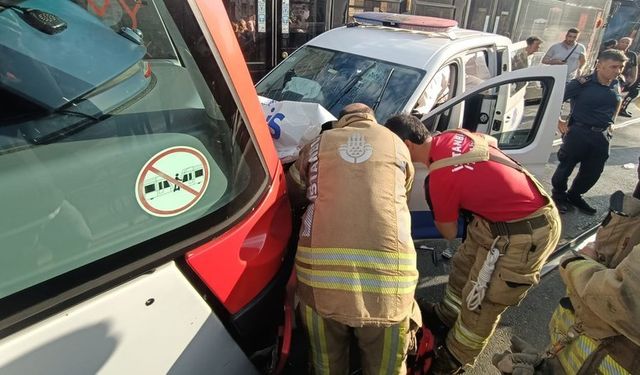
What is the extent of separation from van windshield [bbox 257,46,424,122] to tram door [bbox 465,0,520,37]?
17.9ft

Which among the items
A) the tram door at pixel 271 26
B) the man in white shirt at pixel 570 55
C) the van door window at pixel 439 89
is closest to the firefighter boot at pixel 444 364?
the van door window at pixel 439 89

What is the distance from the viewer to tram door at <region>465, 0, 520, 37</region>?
7.80m

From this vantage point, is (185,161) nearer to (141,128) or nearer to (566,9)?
(141,128)

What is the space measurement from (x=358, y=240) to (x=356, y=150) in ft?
1.13

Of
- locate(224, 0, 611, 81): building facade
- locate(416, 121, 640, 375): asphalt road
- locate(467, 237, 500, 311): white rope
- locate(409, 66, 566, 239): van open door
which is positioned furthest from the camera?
locate(224, 0, 611, 81): building facade

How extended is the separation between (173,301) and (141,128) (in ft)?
1.55

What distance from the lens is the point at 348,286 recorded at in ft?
4.75

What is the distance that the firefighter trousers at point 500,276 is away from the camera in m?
2.15

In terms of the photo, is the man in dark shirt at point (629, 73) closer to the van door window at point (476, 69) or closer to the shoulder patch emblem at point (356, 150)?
the van door window at point (476, 69)

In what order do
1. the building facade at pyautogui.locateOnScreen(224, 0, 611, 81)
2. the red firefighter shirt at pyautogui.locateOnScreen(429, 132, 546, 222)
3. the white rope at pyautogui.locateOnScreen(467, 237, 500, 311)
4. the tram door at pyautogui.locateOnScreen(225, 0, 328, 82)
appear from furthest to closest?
the building facade at pyautogui.locateOnScreen(224, 0, 611, 81)
the tram door at pyautogui.locateOnScreen(225, 0, 328, 82)
the white rope at pyautogui.locateOnScreen(467, 237, 500, 311)
the red firefighter shirt at pyautogui.locateOnScreen(429, 132, 546, 222)

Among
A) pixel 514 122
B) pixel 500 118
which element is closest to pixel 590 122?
pixel 514 122

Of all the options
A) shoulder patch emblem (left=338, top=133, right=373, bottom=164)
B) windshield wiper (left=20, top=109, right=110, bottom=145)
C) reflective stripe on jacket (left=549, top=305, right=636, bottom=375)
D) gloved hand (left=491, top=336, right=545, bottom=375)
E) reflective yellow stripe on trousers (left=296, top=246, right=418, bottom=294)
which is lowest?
gloved hand (left=491, top=336, right=545, bottom=375)

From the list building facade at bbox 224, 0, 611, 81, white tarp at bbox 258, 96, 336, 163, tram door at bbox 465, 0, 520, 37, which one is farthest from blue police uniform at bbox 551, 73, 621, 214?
tram door at bbox 465, 0, 520, 37

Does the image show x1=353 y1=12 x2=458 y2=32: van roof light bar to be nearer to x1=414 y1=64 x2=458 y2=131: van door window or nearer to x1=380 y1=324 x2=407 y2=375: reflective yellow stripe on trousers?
x1=414 y1=64 x2=458 y2=131: van door window
